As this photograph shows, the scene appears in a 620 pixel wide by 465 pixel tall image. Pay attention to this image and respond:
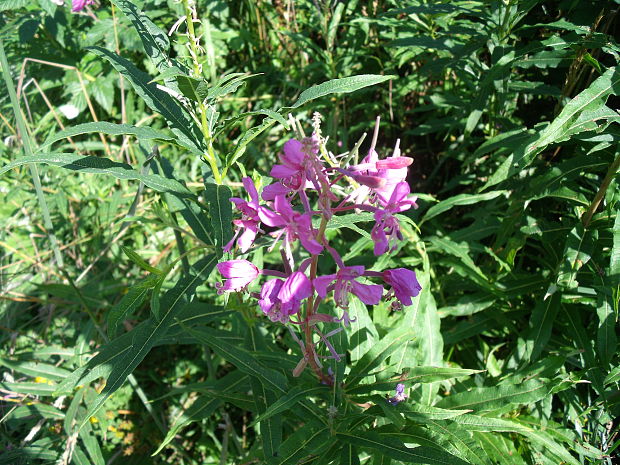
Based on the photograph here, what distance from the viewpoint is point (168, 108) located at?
163 cm

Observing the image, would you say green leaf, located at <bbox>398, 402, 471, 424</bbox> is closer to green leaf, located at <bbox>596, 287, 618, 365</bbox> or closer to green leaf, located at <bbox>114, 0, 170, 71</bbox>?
green leaf, located at <bbox>596, 287, 618, 365</bbox>

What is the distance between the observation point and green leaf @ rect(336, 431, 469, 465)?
1396mm

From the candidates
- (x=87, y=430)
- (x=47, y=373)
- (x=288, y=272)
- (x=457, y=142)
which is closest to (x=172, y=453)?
(x=87, y=430)

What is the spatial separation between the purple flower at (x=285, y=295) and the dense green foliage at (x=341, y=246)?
0.30m

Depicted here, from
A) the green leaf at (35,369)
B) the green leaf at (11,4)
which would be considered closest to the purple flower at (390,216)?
the green leaf at (35,369)

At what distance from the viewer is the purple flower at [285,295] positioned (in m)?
1.12

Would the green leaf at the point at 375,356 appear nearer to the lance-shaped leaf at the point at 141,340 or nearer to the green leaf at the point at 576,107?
the lance-shaped leaf at the point at 141,340

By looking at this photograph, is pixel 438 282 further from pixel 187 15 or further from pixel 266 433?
pixel 187 15

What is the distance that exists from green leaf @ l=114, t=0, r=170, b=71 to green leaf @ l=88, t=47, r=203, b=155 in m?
0.08

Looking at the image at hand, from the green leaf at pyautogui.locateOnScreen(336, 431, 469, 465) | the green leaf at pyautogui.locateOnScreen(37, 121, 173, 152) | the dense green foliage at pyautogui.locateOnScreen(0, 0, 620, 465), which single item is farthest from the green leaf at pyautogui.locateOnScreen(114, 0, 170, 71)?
the green leaf at pyautogui.locateOnScreen(336, 431, 469, 465)

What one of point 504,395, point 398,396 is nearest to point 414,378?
point 398,396

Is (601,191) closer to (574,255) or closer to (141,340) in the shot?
(574,255)

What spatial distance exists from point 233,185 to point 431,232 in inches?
41.8

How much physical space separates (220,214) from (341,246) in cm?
115
